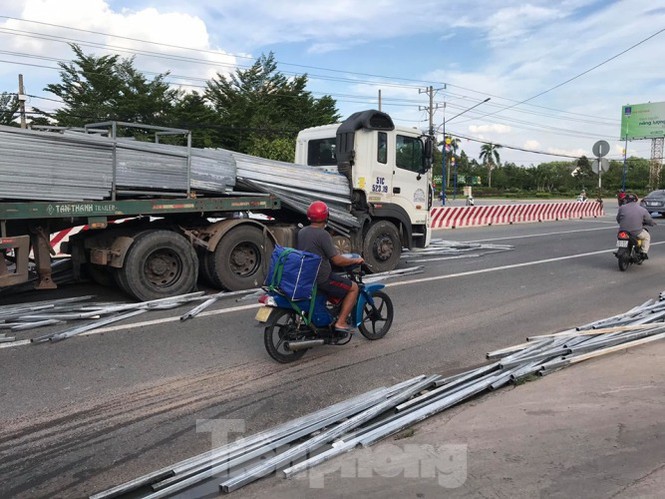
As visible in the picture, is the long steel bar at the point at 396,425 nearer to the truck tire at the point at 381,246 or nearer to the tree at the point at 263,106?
the truck tire at the point at 381,246

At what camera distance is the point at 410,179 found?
1105 cm

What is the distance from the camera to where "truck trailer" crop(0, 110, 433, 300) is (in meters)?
6.89

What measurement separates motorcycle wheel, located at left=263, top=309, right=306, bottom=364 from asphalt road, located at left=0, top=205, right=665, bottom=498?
11cm

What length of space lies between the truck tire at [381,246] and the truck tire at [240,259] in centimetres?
207

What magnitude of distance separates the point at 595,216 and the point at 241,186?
25873mm

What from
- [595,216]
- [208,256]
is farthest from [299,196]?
[595,216]

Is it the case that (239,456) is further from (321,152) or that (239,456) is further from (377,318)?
(321,152)

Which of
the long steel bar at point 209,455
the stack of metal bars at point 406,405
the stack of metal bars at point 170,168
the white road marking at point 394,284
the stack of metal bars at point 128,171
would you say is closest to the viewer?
the long steel bar at point 209,455

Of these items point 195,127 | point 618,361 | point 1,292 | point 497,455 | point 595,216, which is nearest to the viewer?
point 497,455

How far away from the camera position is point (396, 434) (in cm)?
382

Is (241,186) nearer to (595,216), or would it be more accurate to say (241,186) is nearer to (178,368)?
(178,368)

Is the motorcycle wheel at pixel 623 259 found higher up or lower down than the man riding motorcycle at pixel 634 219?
lower down

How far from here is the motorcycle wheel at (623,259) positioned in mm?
10961

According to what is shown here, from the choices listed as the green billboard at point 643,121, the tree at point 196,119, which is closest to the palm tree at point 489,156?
the green billboard at point 643,121
